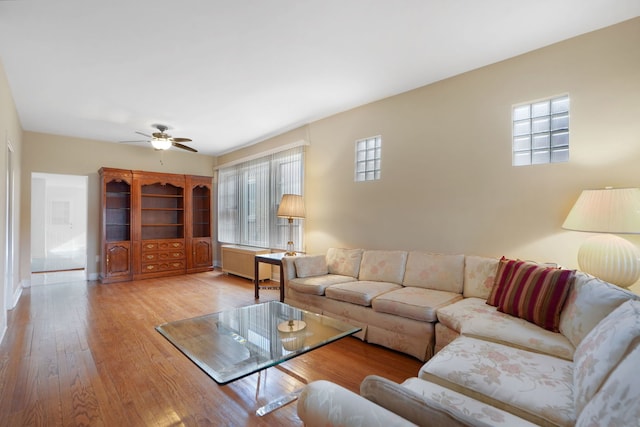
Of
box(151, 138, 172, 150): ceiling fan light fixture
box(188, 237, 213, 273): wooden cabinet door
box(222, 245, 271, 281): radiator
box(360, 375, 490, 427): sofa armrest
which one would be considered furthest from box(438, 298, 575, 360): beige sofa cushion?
box(188, 237, 213, 273): wooden cabinet door

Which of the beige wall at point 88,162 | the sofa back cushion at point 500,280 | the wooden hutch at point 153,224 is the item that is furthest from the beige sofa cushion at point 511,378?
the beige wall at point 88,162

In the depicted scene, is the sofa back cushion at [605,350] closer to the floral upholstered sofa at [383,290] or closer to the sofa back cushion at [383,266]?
the floral upholstered sofa at [383,290]

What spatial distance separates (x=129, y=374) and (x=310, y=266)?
6.72 ft

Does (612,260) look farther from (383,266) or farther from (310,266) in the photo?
(310,266)

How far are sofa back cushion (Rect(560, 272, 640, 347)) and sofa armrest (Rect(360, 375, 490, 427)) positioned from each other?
1363 mm

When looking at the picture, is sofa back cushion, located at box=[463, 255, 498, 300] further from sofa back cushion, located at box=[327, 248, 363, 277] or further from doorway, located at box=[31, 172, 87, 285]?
doorway, located at box=[31, 172, 87, 285]

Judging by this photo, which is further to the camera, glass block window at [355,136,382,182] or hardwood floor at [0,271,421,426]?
glass block window at [355,136,382,182]

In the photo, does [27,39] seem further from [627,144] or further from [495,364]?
[627,144]

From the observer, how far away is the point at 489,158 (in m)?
3.01

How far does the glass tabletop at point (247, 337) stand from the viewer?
1.73 metres

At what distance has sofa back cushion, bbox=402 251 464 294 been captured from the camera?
2920mm

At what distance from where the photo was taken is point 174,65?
305cm

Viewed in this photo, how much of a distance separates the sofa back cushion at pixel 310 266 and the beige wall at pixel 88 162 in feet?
15.2

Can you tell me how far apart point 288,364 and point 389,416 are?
1956 mm
